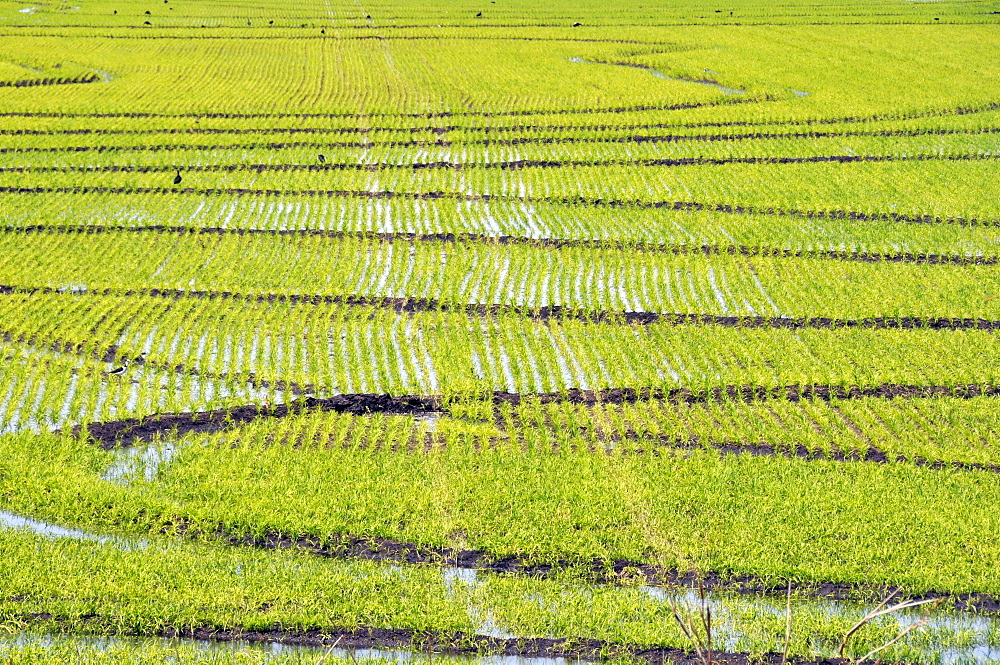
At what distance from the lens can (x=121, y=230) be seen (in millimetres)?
17484

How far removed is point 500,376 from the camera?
12.5 m

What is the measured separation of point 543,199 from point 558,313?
5.75 meters

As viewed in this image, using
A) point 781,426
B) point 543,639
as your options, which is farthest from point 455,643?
point 781,426

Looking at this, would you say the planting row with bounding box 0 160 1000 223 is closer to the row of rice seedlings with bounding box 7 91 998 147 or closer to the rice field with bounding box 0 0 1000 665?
the rice field with bounding box 0 0 1000 665

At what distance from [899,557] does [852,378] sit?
3.97 m

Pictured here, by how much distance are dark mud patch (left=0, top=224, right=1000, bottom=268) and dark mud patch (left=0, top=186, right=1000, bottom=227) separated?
1.93 m

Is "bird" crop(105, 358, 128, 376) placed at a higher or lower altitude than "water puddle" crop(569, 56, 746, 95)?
higher

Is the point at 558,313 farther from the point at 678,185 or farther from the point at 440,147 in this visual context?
the point at 440,147

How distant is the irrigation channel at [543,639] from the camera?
7852 millimetres

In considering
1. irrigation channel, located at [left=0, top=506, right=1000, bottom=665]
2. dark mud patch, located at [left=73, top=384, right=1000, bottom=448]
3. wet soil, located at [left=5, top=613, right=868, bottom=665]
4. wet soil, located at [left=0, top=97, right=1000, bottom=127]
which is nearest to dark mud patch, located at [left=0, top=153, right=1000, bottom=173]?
wet soil, located at [left=0, top=97, right=1000, bottom=127]

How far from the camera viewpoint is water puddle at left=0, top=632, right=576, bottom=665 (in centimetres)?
778

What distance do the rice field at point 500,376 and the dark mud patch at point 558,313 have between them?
70 mm

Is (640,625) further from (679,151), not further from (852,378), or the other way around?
(679,151)

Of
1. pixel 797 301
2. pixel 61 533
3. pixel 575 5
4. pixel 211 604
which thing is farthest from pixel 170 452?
pixel 575 5
